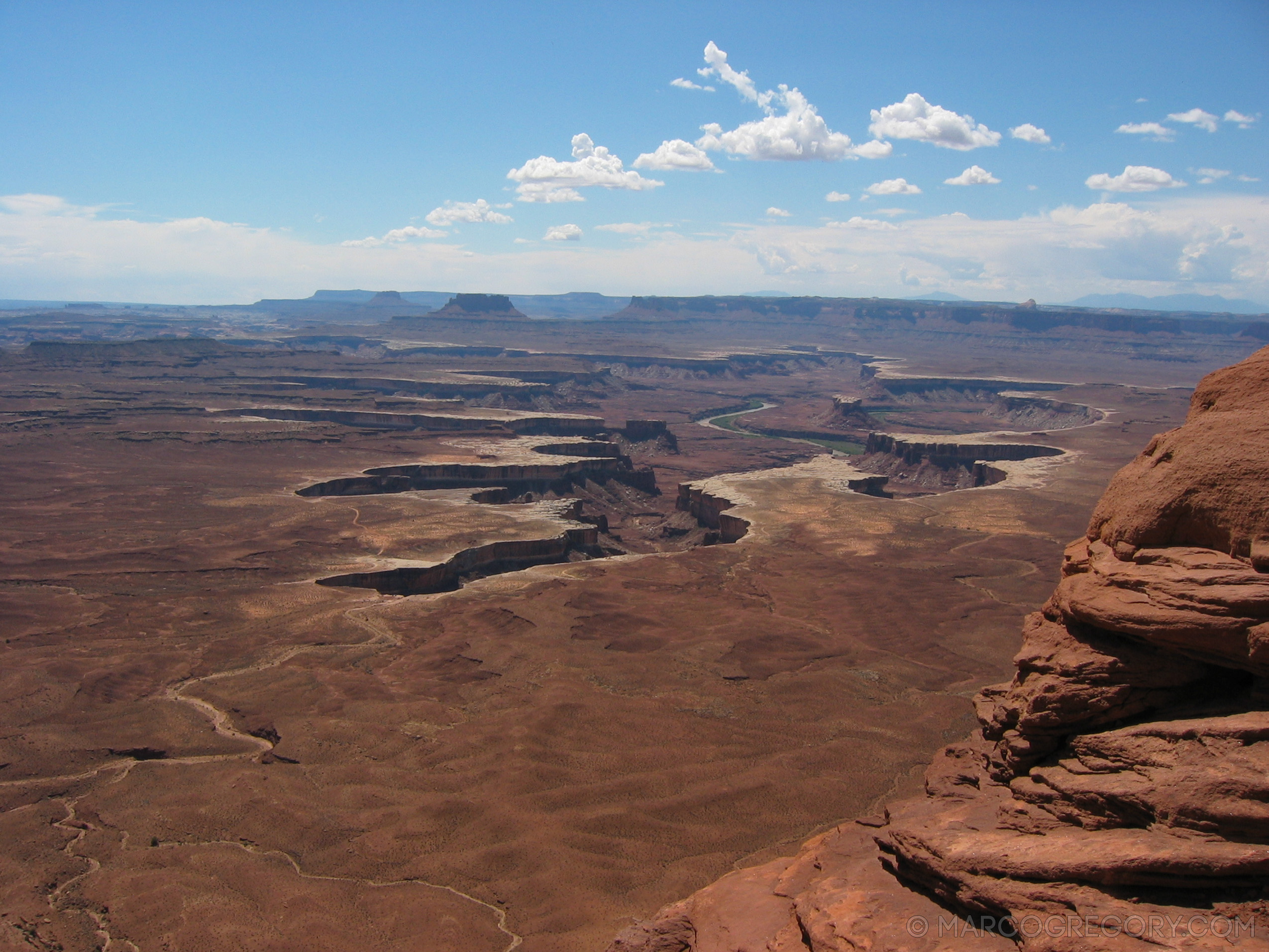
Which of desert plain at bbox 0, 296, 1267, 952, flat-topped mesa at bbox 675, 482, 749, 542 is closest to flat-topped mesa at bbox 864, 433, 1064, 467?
desert plain at bbox 0, 296, 1267, 952

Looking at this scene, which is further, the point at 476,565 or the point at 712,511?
the point at 712,511

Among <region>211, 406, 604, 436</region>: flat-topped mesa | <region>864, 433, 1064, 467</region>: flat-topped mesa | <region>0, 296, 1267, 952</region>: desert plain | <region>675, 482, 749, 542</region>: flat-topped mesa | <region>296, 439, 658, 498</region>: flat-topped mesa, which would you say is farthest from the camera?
<region>211, 406, 604, 436</region>: flat-topped mesa

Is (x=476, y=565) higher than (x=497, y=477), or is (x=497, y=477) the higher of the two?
(x=497, y=477)

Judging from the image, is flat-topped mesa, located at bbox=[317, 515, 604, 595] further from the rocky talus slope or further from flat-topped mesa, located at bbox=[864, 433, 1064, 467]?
flat-topped mesa, located at bbox=[864, 433, 1064, 467]

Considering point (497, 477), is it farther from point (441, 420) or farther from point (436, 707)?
point (436, 707)

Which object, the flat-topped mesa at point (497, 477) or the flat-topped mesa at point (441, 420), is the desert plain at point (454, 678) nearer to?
the flat-topped mesa at point (497, 477)

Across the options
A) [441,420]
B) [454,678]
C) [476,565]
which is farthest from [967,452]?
[454,678]

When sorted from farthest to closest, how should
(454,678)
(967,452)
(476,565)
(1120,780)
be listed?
(967,452) → (476,565) → (454,678) → (1120,780)

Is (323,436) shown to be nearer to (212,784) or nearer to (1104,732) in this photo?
(212,784)

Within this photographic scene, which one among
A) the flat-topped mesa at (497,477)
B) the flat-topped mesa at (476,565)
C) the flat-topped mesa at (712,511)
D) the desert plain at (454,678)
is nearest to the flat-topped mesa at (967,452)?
the desert plain at (454,678)
